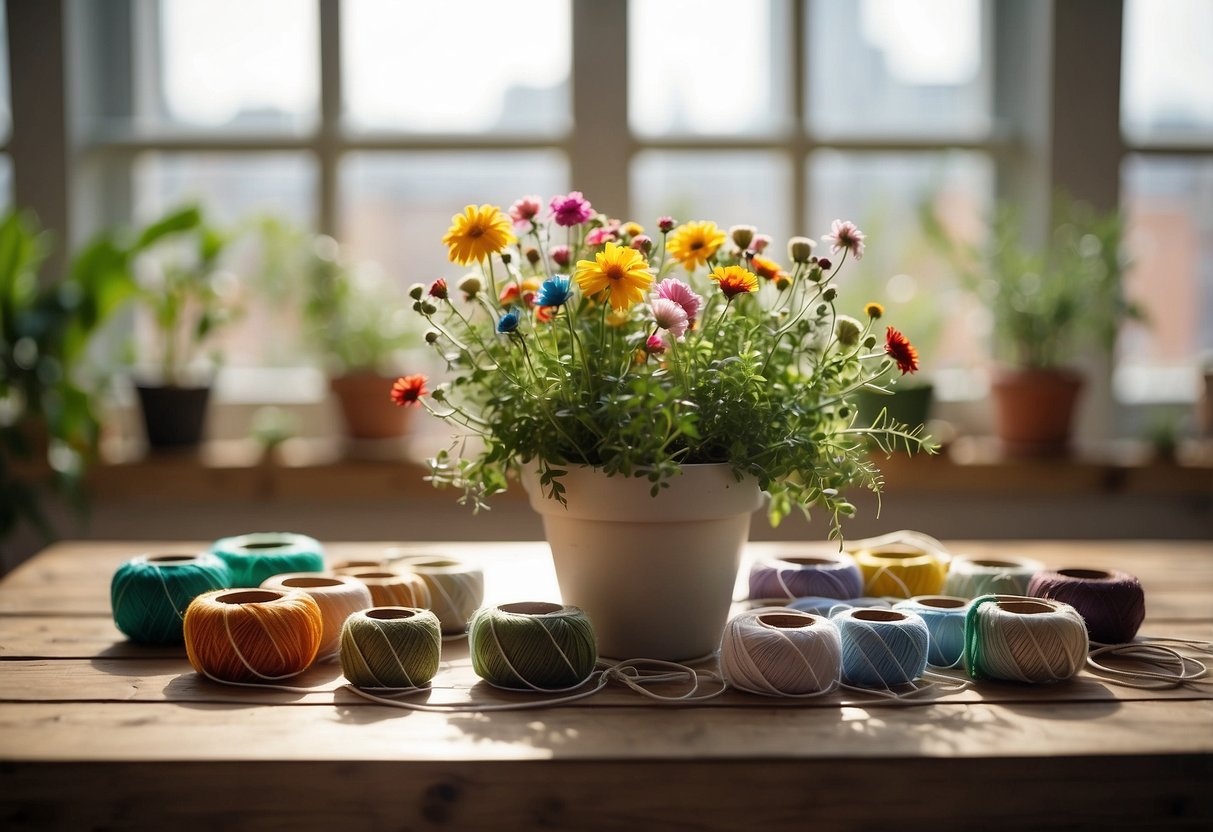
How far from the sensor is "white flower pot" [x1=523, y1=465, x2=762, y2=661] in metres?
1.16

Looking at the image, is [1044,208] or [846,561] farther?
[1044,208]

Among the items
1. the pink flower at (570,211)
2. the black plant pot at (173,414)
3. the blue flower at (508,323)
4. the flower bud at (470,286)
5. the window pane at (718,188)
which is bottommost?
the black plant pot at (173,414)

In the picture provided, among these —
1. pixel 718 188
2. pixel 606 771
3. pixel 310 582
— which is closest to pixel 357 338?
pixel 718 188

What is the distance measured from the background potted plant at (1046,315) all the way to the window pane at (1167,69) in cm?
51

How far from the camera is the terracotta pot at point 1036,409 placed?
2629 mm

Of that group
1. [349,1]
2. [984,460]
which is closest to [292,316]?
[349,1]

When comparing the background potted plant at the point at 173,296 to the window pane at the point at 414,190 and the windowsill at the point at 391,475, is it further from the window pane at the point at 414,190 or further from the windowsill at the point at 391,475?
the window pane at the point at 414,190

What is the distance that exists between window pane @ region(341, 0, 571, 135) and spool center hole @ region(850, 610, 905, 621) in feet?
6.79

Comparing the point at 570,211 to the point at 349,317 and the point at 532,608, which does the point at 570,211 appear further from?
the point at 349,317

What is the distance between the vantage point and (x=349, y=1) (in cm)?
291

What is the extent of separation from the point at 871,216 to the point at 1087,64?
0.63 meters

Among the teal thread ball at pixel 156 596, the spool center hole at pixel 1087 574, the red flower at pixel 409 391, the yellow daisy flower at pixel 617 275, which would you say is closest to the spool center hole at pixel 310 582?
the teal thread ball at pixel 156 596

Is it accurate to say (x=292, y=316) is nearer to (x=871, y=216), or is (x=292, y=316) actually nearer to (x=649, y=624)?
(x=871, y=216)

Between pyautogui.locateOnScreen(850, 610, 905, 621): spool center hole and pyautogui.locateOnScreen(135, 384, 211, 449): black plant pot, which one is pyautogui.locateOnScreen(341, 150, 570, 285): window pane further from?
pyautogui.locateOnScreen(850, 610, 905, 621): spool center hole
